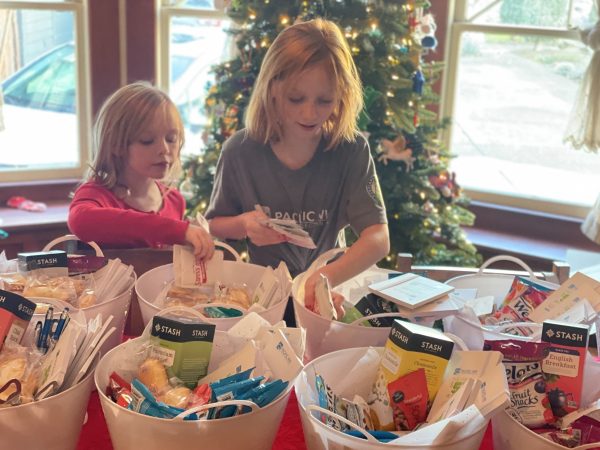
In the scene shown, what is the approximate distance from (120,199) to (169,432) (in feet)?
3.62

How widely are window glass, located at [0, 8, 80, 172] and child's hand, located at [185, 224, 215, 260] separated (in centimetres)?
230

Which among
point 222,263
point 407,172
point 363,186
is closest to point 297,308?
point 222,263

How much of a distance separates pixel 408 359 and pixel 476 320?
0.65 feet

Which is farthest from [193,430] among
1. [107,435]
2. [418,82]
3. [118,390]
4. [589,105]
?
[589,105]

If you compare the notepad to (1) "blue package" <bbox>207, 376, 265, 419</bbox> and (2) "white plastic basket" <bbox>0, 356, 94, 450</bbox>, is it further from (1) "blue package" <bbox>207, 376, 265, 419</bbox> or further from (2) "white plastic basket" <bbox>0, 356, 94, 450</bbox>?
(2) "white plastic basket" <bbox>0, 356, 94, 450</bbox>

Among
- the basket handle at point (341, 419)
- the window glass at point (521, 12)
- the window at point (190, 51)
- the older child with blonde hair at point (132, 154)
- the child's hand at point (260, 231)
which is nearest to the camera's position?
the basket handle at point (341, 419)

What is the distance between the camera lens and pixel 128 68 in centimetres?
350

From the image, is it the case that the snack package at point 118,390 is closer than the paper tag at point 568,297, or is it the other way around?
the snack package at point 118,390

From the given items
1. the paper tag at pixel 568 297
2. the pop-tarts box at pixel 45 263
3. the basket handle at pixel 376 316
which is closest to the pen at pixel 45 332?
the pop-tarts box at pixel 45 263

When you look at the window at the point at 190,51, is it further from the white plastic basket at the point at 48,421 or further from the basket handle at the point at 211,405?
the basket handle at the point at 211,405

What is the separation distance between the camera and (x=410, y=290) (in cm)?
119

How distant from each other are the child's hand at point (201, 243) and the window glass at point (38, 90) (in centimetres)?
230

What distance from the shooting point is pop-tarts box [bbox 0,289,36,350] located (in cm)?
99

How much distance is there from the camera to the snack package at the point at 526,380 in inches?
37.5
